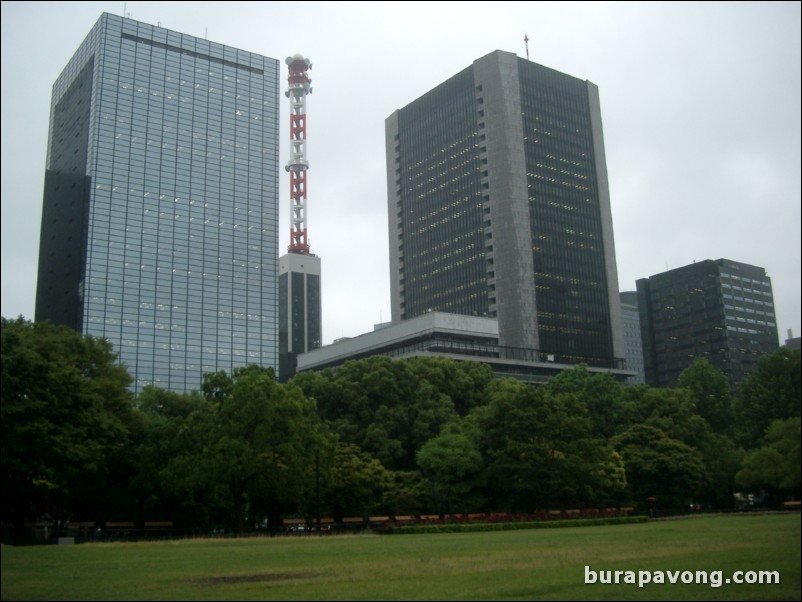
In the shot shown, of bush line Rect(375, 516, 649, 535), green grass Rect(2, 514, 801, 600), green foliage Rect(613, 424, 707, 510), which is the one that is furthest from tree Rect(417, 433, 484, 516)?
green grass Rect(2, 514, 801, 600)

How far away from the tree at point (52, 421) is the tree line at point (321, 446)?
0.13 m

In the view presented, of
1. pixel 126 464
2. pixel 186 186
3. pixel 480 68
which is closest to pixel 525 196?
pixel 480 68

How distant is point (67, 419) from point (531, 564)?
35993mm

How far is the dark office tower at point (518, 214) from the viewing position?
154 meters

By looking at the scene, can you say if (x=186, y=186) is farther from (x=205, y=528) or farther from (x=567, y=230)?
(x=205, y=528)

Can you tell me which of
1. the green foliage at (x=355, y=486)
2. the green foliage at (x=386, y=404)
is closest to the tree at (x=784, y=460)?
the green foliage at (x=355, y=486)

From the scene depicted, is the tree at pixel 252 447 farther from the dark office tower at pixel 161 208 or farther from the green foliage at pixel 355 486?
the dark office tower at pixel 161 208

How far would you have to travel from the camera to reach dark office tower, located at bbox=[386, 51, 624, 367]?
153875 millimetres

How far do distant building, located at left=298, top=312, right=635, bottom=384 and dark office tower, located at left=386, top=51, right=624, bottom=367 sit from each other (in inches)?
212

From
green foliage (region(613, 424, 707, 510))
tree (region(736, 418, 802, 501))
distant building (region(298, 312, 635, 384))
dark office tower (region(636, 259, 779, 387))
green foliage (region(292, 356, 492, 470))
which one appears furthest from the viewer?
distant building (region(298, 312, 635, 384))

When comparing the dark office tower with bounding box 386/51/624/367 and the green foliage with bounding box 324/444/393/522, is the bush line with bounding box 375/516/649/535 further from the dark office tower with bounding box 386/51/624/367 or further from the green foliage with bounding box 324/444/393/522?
the dark office tower with bounding box 386/51/624/367

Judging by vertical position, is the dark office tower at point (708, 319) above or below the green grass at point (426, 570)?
above

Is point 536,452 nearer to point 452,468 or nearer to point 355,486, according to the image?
point 452,468

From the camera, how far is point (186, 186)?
183000 mm
